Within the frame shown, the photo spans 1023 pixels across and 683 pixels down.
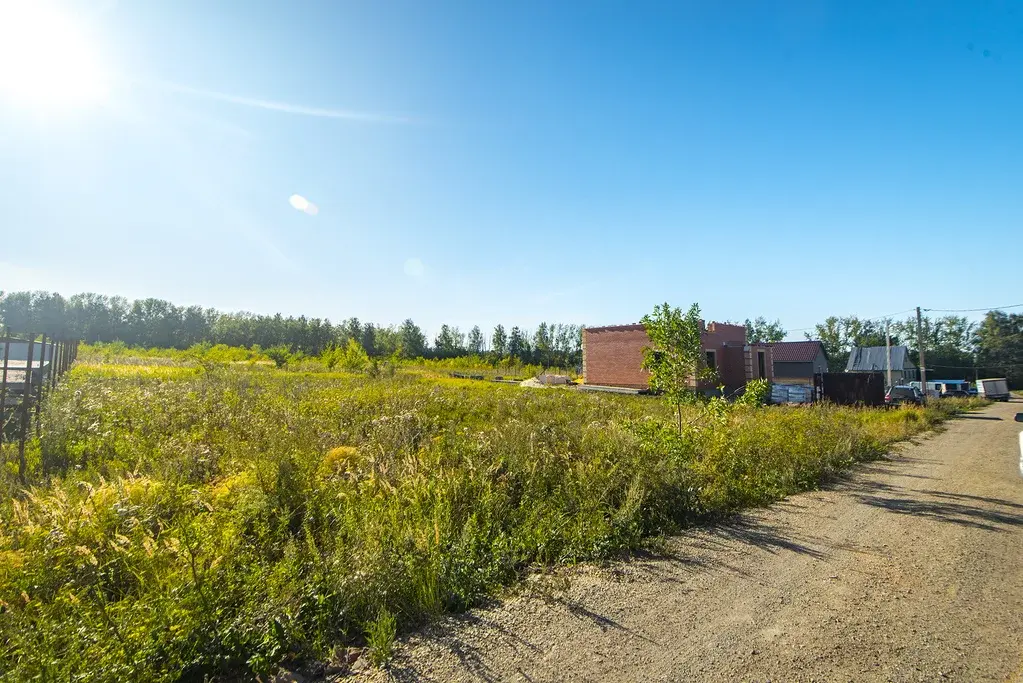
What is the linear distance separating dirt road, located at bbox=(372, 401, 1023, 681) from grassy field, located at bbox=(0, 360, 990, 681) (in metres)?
0.47

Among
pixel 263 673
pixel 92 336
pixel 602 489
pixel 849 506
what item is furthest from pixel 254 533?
pixel 92 336

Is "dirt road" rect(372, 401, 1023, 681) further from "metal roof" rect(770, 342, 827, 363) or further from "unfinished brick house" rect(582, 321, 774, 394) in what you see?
"metal roof" rect(770, 342, 827, 363)

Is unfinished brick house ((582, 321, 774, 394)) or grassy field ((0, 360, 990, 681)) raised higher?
unfinished brick house ((582, 321, 774, 394))

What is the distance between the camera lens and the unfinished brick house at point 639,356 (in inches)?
1225

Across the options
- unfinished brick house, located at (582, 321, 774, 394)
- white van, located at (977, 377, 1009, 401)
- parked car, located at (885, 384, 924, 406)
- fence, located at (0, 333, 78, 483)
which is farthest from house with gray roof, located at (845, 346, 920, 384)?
fence, located at (0, 333, 78, 483)

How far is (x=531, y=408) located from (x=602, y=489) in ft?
26.9

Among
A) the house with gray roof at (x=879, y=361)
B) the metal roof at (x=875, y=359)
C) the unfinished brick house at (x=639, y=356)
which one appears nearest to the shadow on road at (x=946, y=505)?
the unfinished brick house at (x=639, y=356)

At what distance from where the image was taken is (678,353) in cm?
980

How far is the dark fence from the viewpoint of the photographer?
68.6ft

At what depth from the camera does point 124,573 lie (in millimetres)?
3971

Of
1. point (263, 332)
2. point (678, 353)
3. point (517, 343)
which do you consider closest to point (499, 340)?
point (517, 343)

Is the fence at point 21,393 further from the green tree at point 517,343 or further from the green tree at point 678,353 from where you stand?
the green tree at point 517,343

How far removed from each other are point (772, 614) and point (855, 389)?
72.0 ft

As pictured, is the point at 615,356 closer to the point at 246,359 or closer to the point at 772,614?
the point at 772,614
